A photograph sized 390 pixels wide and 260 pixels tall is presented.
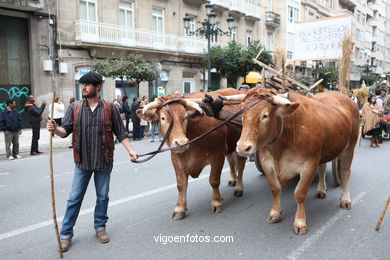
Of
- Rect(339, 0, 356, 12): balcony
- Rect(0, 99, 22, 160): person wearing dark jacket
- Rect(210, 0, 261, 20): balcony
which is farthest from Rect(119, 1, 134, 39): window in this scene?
Rect(339, 0, 356, 12): balcony

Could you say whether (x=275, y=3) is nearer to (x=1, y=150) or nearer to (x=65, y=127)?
(x=1, y=150)

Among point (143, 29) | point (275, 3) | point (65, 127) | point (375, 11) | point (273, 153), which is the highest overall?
point (375, 11)

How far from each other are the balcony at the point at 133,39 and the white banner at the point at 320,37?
953 centimetres

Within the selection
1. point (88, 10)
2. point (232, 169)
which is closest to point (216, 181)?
point (232, 169)

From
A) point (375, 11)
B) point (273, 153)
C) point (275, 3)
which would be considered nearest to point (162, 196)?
point (273, 153)

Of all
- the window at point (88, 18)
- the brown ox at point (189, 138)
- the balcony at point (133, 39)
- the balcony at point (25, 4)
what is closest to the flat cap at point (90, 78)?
the brown ox at point (189, 138)

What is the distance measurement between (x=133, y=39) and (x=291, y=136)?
54.7 ft

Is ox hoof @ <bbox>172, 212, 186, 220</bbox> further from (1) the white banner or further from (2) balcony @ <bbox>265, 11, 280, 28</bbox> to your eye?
(2) balcony @ <bbox>265, 11, 280, 28</bbox>

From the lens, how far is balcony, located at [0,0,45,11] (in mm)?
14128

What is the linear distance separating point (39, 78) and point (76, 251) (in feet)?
47.2

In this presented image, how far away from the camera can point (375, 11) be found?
180 ft

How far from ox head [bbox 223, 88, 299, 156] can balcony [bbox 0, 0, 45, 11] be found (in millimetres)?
14473

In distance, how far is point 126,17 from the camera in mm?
19297

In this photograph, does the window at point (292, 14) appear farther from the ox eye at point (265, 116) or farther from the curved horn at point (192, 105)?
the ox eye at point (265, 116)
